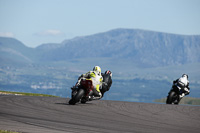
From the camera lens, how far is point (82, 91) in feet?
74.1

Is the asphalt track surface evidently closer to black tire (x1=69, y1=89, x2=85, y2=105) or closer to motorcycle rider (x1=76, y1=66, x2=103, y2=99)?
black tire (x1=69, y1=89, x2=85, y2=105)

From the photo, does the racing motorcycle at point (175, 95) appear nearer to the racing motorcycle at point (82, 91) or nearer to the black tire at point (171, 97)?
the black tire at point (171, 97)

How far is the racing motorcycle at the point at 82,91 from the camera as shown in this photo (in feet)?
73.8

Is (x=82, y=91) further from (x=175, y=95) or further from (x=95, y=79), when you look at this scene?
(x=175, y=95)

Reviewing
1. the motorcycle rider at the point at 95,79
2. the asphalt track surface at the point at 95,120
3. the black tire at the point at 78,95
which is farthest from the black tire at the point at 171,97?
the black tire at the point at 78,95

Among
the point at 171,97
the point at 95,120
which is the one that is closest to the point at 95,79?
the point at 171,97

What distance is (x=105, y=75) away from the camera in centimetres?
2600

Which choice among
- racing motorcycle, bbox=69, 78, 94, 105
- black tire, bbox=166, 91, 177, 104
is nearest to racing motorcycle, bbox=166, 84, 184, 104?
black tire, bbox=166, 91, 177, 104

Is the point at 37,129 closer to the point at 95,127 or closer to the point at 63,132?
the point at 63,132

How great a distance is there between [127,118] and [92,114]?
1.83 metres

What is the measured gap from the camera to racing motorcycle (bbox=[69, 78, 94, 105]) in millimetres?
22484

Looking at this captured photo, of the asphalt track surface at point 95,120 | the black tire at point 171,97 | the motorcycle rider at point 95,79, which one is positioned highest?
the motorcycle rider at point 95,79

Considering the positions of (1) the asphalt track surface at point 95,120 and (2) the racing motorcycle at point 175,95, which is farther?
(2) the racing motorcycle at point 175,95

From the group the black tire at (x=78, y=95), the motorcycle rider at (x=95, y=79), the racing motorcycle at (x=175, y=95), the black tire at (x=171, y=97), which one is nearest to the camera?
the black tire at (x=78, y=95)
